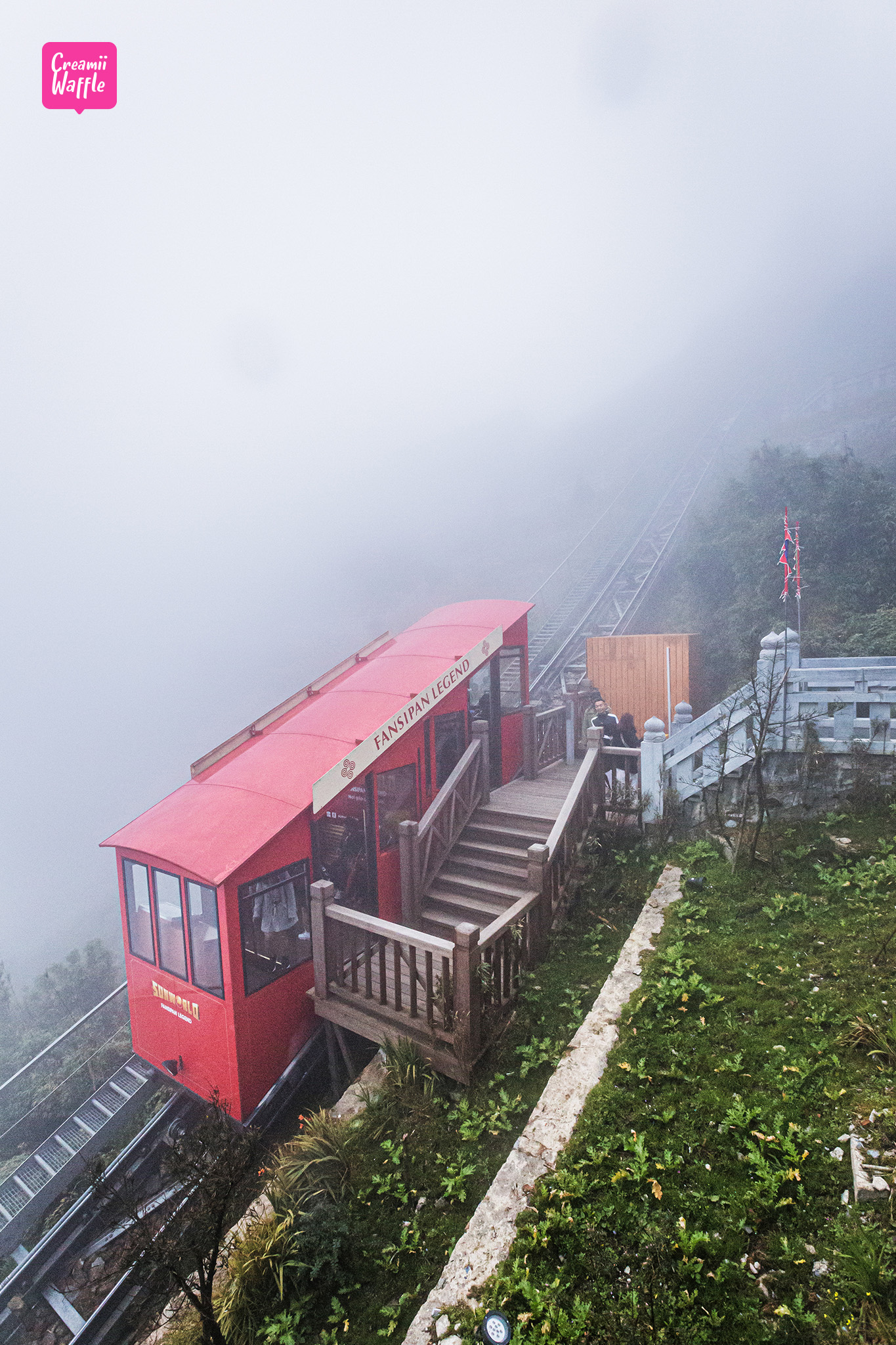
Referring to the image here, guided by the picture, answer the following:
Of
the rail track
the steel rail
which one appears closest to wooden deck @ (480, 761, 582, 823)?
the rail track

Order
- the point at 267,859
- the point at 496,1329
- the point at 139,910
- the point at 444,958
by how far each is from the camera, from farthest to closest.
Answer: the point at 139,910 → the point at 267,859 → the point at 444,958 → the point at 496,1329

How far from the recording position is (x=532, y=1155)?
3607 mm

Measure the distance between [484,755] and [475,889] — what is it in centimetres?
199

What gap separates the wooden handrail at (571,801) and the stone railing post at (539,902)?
0.20m

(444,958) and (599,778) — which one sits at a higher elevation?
(599,778)

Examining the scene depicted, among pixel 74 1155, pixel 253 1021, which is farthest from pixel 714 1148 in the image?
pixel 74 1155

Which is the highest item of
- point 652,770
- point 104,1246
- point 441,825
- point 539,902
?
point 652,770

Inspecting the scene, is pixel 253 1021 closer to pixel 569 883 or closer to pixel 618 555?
pixel 569 883

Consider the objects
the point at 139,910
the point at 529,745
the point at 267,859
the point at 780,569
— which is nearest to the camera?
the point at 267,859

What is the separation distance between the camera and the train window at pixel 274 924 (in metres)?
5.84

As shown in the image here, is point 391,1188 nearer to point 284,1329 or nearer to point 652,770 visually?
point 284,1329

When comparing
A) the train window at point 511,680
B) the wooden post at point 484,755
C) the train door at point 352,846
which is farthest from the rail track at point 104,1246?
the train window at point 511,680

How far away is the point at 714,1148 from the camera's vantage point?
10.5ft

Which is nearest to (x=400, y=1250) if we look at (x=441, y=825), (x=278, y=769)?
(x=278, y=769)
